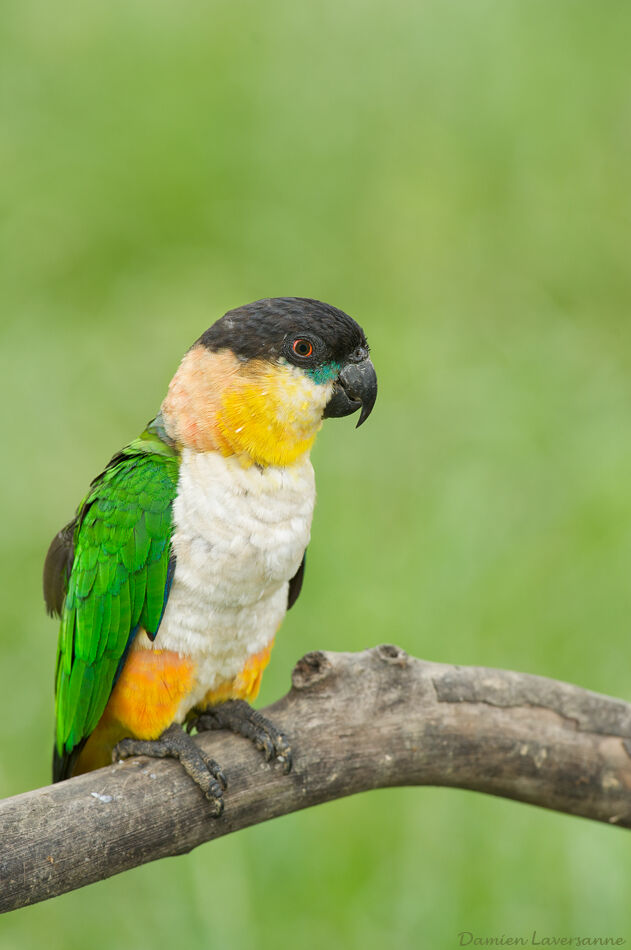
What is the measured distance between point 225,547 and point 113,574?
0.28 m

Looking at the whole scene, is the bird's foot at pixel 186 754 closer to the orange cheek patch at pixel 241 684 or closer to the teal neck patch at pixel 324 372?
the orange cheek patch at pixel 241 684

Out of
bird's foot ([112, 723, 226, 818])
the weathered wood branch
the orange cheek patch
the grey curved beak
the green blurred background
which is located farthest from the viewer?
the green blurred background

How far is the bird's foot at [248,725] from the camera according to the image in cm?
249

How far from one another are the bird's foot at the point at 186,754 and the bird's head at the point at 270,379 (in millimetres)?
721

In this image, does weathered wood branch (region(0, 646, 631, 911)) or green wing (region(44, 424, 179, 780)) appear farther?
green wing (region(44, 424, 179, 780))

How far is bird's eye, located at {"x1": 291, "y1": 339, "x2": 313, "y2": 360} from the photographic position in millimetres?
2434

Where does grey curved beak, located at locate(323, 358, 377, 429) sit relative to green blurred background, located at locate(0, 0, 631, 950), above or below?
below

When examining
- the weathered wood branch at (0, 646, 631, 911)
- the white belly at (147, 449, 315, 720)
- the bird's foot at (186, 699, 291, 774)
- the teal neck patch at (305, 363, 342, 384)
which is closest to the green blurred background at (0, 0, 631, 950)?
the weathered wood branch at (0, 646, 631, 911)

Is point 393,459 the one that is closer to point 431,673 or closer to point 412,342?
point 412,342

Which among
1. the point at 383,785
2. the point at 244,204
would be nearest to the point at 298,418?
the point at 383,785

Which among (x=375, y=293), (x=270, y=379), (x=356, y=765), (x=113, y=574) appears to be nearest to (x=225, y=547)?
(x=113, y=574)

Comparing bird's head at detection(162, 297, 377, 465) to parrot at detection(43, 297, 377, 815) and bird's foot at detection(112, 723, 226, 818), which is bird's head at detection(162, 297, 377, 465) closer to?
parrot at detection(43, 297, 377, 815)

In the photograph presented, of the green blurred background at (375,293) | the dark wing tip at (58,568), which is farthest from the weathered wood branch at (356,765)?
the green blurred background at (375,293)

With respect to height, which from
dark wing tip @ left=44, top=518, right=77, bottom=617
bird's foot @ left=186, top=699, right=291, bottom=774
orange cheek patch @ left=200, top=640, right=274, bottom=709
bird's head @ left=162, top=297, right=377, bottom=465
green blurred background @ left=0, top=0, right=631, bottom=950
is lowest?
bird's foot @ left=186, top=699, right=291, bottom=774
